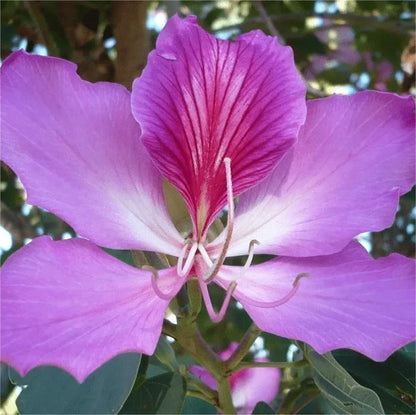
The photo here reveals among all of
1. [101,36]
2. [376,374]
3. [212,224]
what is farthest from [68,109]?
[101,36]

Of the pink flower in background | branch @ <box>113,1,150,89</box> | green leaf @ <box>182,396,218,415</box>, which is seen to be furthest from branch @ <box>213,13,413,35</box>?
green leaf @ <box>182,396,218,415</box>

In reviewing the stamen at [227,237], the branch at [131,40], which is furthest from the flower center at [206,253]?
the branch at [131,40]

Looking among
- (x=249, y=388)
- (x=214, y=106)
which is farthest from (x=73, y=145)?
(x=249, y=388)

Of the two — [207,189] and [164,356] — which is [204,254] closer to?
[207,189]

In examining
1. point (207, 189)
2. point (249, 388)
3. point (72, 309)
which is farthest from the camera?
point (249, 388)

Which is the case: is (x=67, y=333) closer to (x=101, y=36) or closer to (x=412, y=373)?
(x=412, y=373)

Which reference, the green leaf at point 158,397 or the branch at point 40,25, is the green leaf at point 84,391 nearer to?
the green leaf at point 158,397
